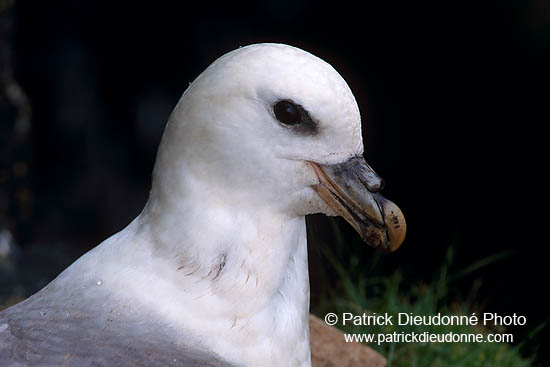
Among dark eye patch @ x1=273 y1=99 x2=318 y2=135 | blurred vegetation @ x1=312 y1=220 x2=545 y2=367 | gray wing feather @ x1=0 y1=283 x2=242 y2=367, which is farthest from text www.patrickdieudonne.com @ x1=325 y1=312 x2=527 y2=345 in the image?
dark eye patch @ x1=273 y1=99 x2=318 y2=135

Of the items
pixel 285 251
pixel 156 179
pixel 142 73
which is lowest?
pixel 285 251

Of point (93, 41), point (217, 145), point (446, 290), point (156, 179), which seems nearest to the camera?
point (217, 145)

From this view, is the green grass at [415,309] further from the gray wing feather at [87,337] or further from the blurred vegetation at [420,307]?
the gray wing feather at [87,337]

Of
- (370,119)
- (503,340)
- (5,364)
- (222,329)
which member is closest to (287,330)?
(222,329)

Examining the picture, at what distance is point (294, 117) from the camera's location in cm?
186

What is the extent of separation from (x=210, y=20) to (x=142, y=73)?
507mm

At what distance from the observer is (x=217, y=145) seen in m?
1.89

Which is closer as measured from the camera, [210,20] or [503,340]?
[503,340]

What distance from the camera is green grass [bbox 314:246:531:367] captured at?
3703 millimetres

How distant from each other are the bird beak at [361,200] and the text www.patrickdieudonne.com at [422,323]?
176cm

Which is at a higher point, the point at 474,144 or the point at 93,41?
the point at 93,41

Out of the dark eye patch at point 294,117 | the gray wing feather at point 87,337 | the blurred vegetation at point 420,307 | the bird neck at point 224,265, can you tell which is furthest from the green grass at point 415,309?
the dark eye patch at point 294,117

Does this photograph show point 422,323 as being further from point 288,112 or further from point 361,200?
point 288,112

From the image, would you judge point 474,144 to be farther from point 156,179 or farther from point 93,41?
point 156,179
